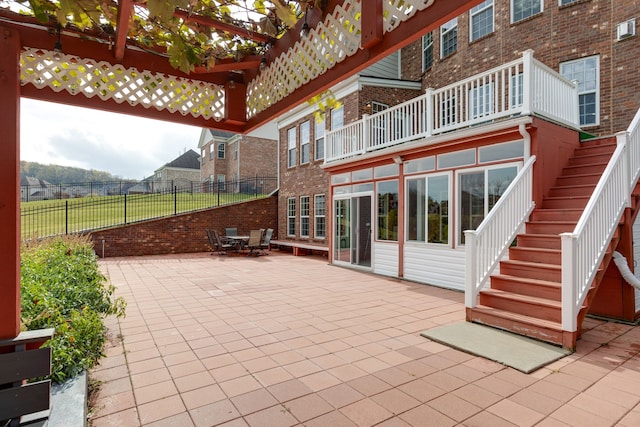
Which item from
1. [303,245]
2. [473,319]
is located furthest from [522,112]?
[303,245]

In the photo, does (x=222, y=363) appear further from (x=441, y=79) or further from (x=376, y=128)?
(x=441, y=79)

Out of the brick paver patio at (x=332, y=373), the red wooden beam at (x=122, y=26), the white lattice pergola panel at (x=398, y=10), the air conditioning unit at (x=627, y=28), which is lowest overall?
the brick paver patio at (x=332, y=373)

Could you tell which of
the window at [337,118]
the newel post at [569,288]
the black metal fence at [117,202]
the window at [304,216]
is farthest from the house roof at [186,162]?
the newel post at [569,288]

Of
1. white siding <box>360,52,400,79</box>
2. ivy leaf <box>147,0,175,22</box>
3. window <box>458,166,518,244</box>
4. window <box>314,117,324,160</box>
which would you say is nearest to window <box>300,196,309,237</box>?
window <box>314,117,324,160</box>

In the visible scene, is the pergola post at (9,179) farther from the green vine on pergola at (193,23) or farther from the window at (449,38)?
the window at (449,38)

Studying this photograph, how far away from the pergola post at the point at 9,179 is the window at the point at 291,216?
14.0 metres

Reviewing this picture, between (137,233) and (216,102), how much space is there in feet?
38.5

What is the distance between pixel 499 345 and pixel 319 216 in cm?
1036

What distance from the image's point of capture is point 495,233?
5.59 meters

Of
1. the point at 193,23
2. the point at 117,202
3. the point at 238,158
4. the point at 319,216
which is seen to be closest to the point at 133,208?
the point at 117,202

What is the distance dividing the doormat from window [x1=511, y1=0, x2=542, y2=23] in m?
9.36

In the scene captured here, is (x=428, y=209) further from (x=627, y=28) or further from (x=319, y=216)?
(x=319, y=216)

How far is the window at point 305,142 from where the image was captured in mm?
15164

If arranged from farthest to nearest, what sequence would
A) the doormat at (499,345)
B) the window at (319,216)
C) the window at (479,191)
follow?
the window at (319,216) → the window at (479,191) → the doormat at (499,345)
